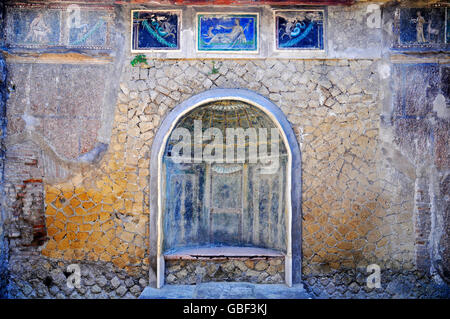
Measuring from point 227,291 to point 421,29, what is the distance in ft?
13.5

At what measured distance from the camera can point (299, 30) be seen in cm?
401

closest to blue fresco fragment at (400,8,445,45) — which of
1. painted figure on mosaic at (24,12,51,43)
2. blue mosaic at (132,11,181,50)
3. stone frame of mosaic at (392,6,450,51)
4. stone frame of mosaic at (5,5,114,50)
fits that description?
stone frame of mosaic at (392,6,450,51)

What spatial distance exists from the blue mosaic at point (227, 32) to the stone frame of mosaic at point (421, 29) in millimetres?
1838

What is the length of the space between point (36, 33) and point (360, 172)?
14.8 ft

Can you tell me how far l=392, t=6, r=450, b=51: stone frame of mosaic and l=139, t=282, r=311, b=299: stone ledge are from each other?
335 centimetres

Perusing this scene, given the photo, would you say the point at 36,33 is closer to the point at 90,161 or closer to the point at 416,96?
the point at 90,161

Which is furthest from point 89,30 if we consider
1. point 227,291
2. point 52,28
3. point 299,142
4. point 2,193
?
point 227,291

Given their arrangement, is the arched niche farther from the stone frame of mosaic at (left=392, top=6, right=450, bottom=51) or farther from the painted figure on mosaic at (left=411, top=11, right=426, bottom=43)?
the painted figure on mosaic at (left=411, top=11, right=426, bottom=43)

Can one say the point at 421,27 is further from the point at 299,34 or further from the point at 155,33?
the point at 155,33

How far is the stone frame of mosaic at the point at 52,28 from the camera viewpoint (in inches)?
155

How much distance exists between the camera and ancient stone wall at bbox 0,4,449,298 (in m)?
3.90

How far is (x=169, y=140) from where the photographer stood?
4117mm

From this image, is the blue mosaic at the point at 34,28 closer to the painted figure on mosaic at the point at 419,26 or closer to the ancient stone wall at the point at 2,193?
the ancient stone wall at the point at 2,193
